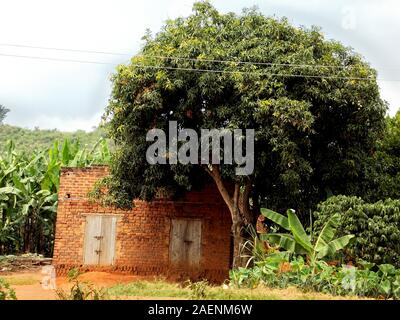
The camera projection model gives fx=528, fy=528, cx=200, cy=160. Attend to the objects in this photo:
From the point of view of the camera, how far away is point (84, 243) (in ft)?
51.2

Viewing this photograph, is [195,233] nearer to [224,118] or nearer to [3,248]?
[224,118]

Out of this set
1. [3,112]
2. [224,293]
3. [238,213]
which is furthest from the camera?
[3,112]

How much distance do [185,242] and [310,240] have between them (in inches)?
205

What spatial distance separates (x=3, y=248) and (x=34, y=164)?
341 cm

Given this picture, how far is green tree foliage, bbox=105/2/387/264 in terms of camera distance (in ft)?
40.8

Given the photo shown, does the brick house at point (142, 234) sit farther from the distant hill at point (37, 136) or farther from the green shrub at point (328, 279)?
the distant hill at point (37, 136)

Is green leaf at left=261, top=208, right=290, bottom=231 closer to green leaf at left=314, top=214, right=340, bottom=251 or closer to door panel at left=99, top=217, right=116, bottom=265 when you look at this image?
green leaf at left=314, top=214, right=340, bottom=251

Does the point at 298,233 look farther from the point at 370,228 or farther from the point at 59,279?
the point at 59,279

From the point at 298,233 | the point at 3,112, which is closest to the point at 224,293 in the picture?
the point at 298,233

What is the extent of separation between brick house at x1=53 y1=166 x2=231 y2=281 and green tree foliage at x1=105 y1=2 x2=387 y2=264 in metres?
1.61

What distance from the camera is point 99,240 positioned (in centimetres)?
1559

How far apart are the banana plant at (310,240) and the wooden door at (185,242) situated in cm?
446

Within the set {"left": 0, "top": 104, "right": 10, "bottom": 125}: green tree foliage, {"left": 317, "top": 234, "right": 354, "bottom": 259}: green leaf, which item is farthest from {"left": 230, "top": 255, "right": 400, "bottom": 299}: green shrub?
{"left": 0, "top": 104, "right": 10, "bottom": 125}: green tree foliage

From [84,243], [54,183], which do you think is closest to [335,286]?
[84,243]
